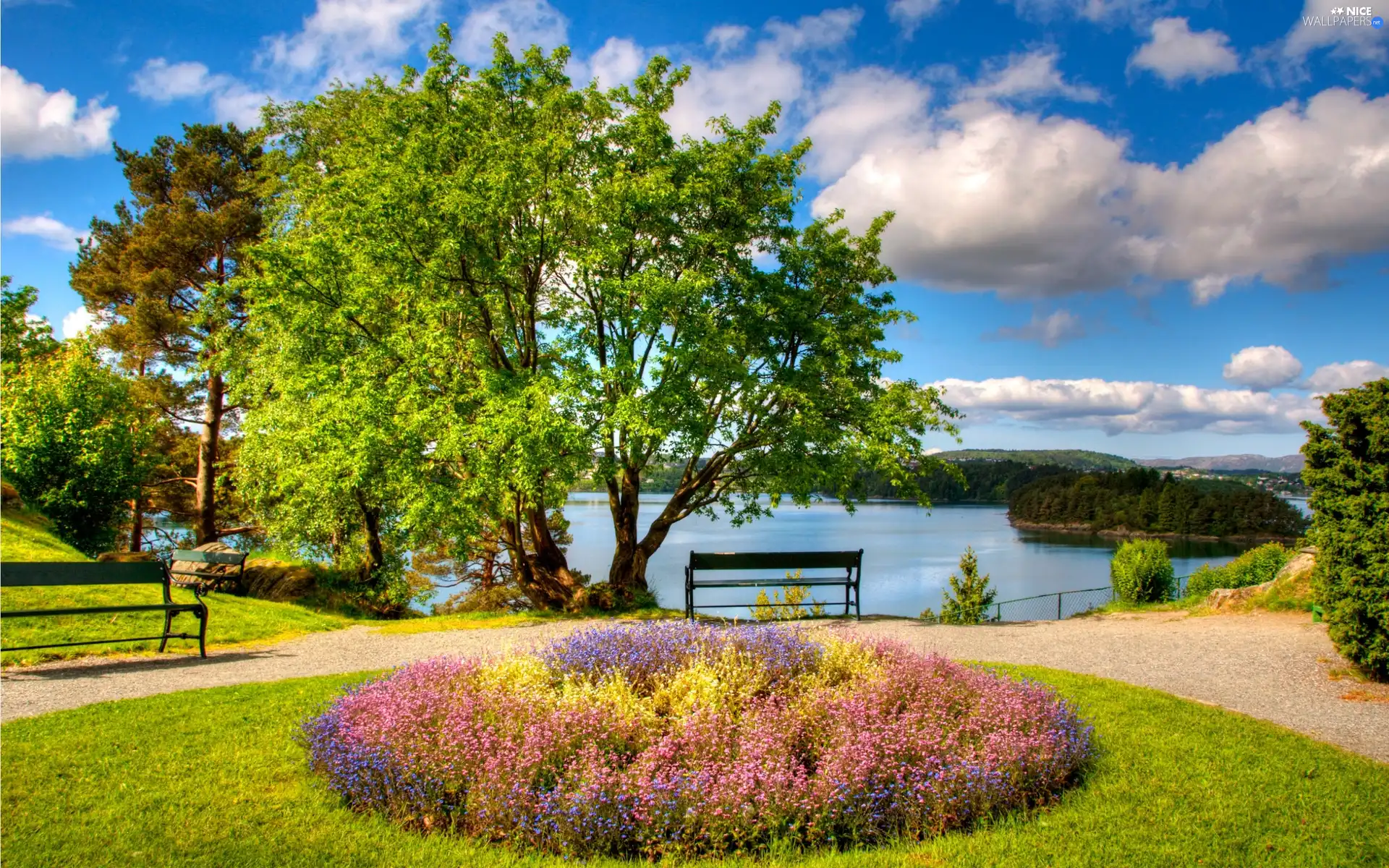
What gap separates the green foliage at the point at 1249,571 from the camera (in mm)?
15875

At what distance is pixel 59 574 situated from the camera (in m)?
8.27

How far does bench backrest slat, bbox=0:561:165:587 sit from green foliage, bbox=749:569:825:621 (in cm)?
880

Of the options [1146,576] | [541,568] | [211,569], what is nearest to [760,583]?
[541,568]

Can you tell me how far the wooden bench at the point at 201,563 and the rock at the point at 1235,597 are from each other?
52.7ft

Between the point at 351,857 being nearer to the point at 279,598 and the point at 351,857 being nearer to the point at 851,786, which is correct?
the point at 851,786

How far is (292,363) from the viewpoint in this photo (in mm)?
13875

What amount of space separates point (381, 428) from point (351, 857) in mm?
9215

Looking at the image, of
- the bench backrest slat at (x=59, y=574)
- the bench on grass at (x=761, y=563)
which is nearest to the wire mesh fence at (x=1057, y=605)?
the bench on grass at (x=761, y=563)

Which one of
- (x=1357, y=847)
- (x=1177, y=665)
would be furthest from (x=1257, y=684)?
(x=1357, y=847)

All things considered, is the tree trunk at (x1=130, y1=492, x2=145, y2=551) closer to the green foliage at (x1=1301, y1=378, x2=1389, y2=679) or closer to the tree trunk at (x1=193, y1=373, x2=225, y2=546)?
the tree trunk at (x1=193, y1=373, x2=225, y2=546)

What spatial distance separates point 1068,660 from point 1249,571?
1008cm

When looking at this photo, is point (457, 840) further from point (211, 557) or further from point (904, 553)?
point (904, 553)

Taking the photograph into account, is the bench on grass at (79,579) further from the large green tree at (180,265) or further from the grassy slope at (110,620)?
the large green tree at (180,265)

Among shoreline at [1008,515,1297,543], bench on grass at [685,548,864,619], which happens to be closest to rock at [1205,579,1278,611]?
bench on grass at [685,548,864,619]
